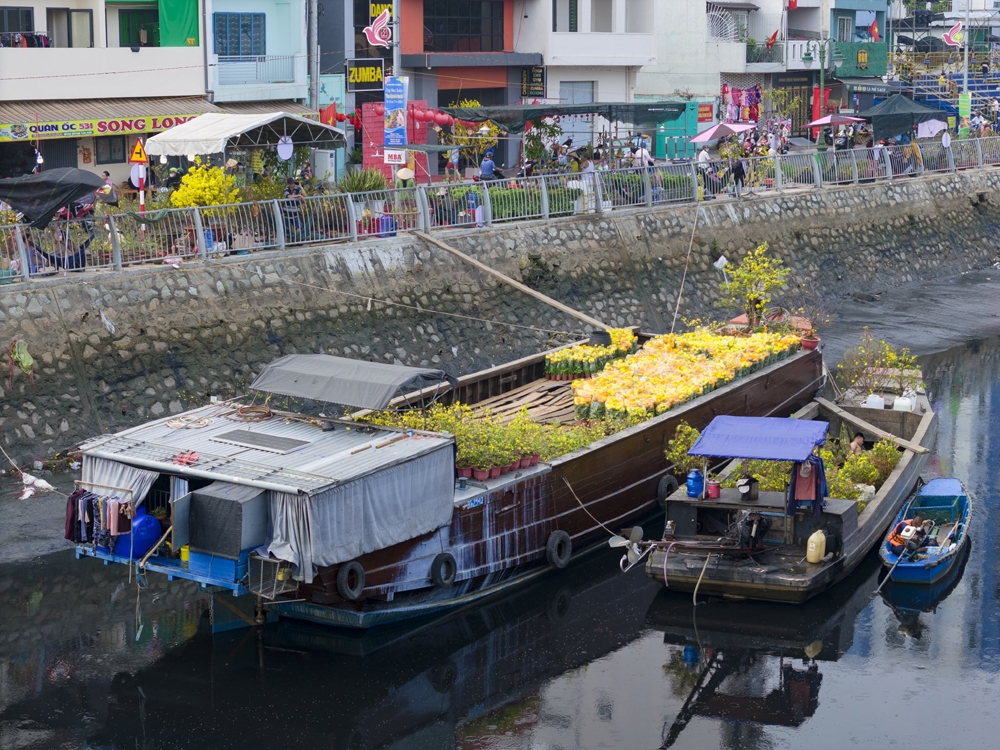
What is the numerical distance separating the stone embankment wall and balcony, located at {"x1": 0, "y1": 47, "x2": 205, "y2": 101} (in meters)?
9.67

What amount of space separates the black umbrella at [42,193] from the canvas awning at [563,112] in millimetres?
13223

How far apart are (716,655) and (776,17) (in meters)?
41.7

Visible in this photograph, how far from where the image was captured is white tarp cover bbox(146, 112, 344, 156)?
1012 inches

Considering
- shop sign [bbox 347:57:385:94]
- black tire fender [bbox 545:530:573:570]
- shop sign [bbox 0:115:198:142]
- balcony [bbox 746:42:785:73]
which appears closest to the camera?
black tire fender [bbox 545:530:573:570]

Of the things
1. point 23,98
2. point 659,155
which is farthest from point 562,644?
point 659,155

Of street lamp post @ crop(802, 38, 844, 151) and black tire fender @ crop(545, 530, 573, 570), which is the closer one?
black tire fender @ crop(545, 530, 573, 570)

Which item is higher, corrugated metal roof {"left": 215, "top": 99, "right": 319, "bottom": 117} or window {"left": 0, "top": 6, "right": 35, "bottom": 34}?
window {"left": 0, "top": 6, "right": 35, "bottom": 34}

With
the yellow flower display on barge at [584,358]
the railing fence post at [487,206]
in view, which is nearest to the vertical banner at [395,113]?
the railing fence post at [487,206]

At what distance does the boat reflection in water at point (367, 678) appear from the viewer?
13.2 metres

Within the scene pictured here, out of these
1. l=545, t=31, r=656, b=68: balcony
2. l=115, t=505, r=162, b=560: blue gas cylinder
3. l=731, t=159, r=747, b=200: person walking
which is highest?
l=545, t=31, r=656, b=68: balcony

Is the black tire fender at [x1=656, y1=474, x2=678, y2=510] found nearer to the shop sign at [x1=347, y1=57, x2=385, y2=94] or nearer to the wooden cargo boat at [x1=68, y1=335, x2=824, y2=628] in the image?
the wooden cargo boat at [x1=68, y1=335, x2=824, y2=628]

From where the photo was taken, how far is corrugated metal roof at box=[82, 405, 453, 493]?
46.1ft

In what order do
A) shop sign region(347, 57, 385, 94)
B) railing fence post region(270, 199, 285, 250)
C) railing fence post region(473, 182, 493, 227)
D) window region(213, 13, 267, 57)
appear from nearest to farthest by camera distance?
railing fence post region(270, 199, 285, 250) < railing fence post region(473, 182, 493, 227) < window region(213, 13, 267, 57) < shop sign region(347, 57, 385, 94)

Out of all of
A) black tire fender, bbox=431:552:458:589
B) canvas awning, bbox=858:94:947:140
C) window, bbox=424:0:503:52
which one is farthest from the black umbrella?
canvas awning, bbox=858:94:947:140
